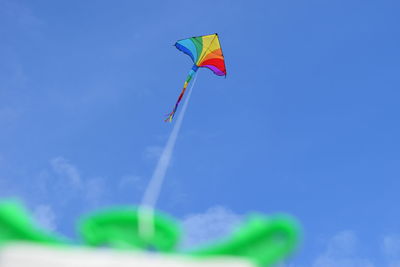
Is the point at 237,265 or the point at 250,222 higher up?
the point at 250,222

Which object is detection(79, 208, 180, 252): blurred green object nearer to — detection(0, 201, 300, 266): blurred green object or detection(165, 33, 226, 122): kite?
detection(0, 201, 300, 266): blurred green object

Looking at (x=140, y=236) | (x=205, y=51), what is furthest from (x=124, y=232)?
(x=205, y=51)

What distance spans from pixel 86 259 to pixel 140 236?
14.4 inches

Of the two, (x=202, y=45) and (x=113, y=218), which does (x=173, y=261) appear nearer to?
(x=113, y=218)

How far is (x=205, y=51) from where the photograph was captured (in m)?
11.3

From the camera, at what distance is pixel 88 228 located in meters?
3.25

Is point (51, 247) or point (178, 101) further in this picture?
point (178, 101)

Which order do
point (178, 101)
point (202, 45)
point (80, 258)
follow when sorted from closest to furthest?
1. point (80, 258)
2. point (178, 101)
3. point (202, 45)

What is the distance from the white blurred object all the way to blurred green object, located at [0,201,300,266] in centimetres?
7

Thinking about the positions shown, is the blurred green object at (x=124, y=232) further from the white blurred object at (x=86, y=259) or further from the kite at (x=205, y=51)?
the kite at (x=205, y=51)

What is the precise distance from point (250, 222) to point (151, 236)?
652 mm

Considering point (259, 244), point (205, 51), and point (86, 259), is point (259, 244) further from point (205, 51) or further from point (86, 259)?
point (205, 51)

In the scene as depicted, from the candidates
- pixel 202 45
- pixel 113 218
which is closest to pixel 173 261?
pixel 113 218

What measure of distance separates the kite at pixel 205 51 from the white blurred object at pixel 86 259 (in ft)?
25.9
